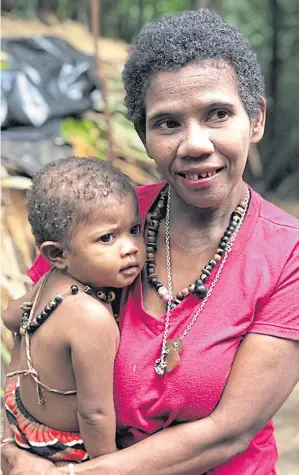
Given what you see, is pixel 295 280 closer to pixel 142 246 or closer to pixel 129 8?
pixel 142 246

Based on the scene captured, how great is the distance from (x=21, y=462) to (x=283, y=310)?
2.57ft

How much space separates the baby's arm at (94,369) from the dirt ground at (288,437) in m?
1.93

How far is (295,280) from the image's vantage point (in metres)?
1.99

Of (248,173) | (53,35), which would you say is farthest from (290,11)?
(53,35)

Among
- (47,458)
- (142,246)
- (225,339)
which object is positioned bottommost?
(47,458)

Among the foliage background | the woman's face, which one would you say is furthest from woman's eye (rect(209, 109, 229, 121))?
the foliage background

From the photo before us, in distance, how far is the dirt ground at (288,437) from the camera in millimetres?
3782

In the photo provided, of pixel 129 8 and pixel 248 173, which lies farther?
pixel 248 173

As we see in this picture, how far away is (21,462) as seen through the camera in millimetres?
2125

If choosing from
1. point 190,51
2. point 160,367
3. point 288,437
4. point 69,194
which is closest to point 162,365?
point 160,367

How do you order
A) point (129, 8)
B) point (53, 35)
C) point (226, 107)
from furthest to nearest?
point (129, 8) < point (53, 35) < point (226, 107)

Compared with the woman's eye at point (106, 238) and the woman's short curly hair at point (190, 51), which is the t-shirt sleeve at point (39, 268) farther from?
the woman's short curly hair at point (190, 51)

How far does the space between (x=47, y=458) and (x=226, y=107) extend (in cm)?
99

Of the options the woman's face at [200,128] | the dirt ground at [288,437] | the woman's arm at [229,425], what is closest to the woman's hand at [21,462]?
the woman's arm at [229,425]
